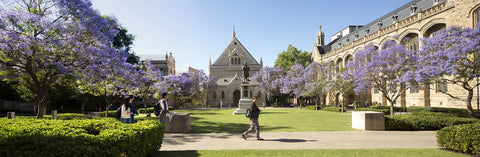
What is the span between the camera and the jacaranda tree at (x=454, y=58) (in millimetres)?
14195

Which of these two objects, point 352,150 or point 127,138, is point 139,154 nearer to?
point 127,138

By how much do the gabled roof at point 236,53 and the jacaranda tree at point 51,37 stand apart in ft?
160

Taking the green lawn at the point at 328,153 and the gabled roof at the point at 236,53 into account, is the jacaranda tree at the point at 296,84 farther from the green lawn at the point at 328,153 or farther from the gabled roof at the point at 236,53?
the green lawn at the point at 328,153

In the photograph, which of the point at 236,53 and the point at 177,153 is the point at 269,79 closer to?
the point at 236,53

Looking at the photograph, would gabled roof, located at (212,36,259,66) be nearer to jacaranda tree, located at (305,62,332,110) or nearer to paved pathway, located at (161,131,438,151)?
jacaranda tree, located at (305,62,332,110)

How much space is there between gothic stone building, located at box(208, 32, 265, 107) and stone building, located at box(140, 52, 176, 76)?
11802 millimetres

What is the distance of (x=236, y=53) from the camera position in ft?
202

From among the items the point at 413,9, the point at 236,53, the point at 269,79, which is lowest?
the point at 269,79

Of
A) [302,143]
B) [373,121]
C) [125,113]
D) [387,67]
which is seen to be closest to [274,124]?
[373,121]

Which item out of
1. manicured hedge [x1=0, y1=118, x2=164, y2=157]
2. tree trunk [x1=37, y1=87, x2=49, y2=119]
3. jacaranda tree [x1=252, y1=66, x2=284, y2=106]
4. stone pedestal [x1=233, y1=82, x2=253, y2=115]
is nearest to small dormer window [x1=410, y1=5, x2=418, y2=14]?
jacaranda tree [x1=252, y1=66, x2=284, y2=106]

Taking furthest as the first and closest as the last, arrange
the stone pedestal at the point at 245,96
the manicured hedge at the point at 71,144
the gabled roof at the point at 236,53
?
the gabled roof at the point at 236,53 < the stone pedestal at the point at 245,96 < the manicured hedge at the point at 71,144

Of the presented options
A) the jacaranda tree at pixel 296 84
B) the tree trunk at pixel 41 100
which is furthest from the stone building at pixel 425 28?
the tree trunk at pixel 41 100

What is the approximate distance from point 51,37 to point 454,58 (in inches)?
806

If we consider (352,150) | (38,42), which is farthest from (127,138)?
(38,42)
